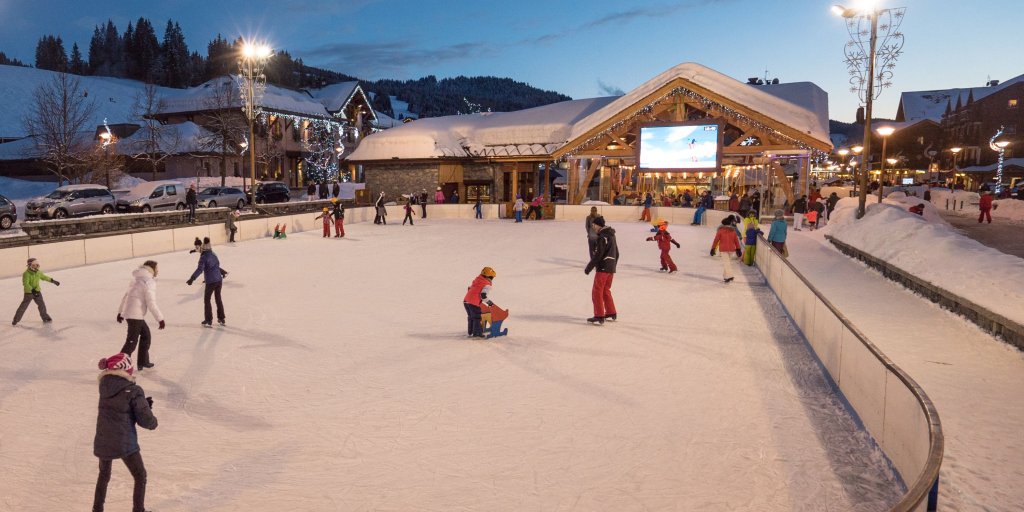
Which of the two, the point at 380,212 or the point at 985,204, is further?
the point at 380,212

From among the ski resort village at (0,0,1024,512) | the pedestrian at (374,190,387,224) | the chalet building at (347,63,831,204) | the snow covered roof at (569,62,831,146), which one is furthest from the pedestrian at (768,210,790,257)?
the pedestrian at (374,190,387,224)

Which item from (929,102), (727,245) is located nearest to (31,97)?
(727,245)

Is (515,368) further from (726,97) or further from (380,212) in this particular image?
(726,97)

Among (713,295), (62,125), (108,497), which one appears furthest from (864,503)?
(62,125)

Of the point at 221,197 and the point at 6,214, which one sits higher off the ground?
the point at 221,197

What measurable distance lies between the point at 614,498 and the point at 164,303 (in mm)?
9710

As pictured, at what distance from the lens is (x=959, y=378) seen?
6.80m

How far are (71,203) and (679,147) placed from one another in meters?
26.7

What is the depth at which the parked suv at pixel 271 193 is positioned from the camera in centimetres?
3615

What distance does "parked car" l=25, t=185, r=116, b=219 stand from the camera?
2372cm

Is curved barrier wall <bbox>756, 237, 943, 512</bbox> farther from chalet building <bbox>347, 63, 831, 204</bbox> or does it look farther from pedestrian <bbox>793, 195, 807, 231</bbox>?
chalet building <bbox>347, 63, 831, 204</bbox>

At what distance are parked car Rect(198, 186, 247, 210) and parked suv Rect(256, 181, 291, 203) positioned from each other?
198 cm

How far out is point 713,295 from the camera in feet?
38.1

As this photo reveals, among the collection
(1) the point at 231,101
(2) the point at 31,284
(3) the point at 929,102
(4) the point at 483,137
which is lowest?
(2) the point at 31,284
